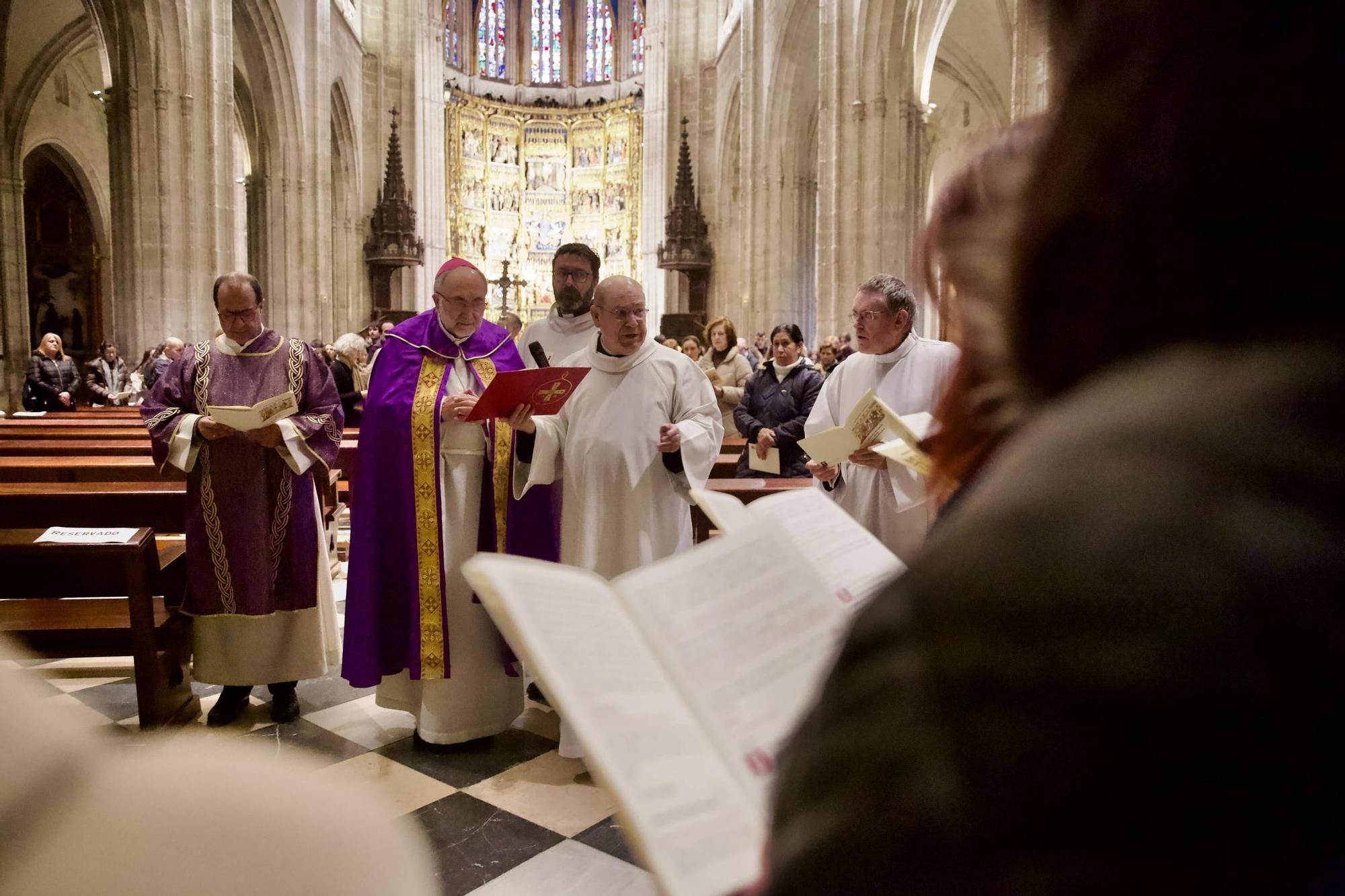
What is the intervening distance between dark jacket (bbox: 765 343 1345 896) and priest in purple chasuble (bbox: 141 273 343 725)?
377 cm

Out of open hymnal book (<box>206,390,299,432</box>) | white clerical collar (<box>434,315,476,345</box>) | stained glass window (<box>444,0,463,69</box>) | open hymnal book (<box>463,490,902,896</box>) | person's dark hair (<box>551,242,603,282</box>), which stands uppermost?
stained glass window (<box>444,0,463,69</box>)

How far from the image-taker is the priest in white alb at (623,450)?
367cm

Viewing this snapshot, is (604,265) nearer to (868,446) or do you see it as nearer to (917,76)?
(917,76)

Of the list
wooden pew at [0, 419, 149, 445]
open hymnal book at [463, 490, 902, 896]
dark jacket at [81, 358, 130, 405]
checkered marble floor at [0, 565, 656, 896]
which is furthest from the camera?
dark jacket at [81, 358, 130, 405]

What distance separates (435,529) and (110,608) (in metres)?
1.59

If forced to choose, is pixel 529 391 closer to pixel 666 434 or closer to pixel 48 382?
pixel 666 434

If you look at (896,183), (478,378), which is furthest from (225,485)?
(896,183)

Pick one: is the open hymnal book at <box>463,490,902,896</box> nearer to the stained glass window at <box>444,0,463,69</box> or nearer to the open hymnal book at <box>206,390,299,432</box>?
the open hymnal book at <box>206,390,299,432</box>

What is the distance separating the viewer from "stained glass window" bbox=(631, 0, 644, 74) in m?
36.1

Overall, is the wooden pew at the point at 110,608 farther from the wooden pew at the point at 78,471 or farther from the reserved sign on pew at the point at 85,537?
the wooden pew at the point at 78,471

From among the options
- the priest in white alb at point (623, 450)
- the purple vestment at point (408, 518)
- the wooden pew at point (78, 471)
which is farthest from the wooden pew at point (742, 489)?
the wooden pew at point (78, 471)

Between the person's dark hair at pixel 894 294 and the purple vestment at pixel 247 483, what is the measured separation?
8.13 feet

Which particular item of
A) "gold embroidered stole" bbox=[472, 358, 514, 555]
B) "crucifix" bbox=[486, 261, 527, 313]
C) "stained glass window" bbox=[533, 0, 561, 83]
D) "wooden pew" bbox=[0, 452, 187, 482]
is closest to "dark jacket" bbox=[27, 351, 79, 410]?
"wooden pew" bbox=[0, 452, 187, 482]

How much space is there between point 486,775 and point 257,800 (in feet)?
9.74
